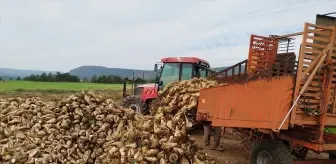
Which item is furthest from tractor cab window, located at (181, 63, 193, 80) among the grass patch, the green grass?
the green grass

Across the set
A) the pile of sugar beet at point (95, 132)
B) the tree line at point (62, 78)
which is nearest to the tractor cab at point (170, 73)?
the pile of sugar beet at point (95, 132)

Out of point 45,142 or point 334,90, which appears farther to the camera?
point 45,142

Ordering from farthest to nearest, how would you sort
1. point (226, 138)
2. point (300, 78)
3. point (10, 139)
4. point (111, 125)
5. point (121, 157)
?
1. point (226, 138)
2. point (111, 125)
3. point (10, 139)
4. point (121, 157)
5. point (300, 78)

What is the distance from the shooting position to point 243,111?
5.62 m

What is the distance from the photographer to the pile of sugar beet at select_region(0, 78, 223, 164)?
20.3 ft

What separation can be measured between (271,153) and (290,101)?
110 cm

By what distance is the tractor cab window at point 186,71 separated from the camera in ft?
34.0

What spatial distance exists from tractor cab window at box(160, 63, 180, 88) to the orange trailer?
13.9 ft

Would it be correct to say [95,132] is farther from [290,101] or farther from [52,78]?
[52,78]

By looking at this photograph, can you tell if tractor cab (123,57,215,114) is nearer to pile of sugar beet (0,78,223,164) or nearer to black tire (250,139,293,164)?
pile of sugar beet (0,78,223,164)

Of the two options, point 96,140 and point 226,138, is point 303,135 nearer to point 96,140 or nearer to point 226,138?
point 96,140

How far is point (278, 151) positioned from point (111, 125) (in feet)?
10.9

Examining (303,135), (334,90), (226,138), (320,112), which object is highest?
(334,90)

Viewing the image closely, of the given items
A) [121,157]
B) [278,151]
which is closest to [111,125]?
[121,157]
